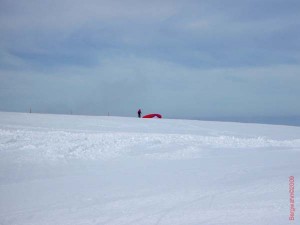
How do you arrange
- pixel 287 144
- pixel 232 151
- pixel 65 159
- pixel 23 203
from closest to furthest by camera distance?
pixel 23 203 → pixel 65 159 → pixel 232 151 → pixel 287 144

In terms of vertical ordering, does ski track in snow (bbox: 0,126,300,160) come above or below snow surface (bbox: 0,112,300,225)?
above

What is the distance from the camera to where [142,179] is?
7.91 meters

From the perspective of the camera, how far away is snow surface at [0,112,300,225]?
545cm

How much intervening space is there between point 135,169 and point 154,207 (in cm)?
324

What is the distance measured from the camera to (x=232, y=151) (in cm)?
1162

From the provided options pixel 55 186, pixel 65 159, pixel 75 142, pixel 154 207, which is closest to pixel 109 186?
pixel 55 186

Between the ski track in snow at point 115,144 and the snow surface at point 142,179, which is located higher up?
the ski track in snow at point 115,144

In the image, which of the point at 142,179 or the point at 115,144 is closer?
the point at 142,179

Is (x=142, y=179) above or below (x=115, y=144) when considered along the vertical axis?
below

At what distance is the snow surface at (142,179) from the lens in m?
5.45

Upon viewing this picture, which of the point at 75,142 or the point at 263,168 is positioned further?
the point at 75,142

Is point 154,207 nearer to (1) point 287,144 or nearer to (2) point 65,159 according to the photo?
(2) point 65,159

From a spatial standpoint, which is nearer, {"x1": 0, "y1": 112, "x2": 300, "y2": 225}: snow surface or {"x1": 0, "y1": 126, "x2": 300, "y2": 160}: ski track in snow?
{"x1": 0, "y1": 112, "x2": 300, "y2": 225}: snow surface

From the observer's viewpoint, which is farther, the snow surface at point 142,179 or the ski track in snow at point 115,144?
the ski track in snow at point 115,144
